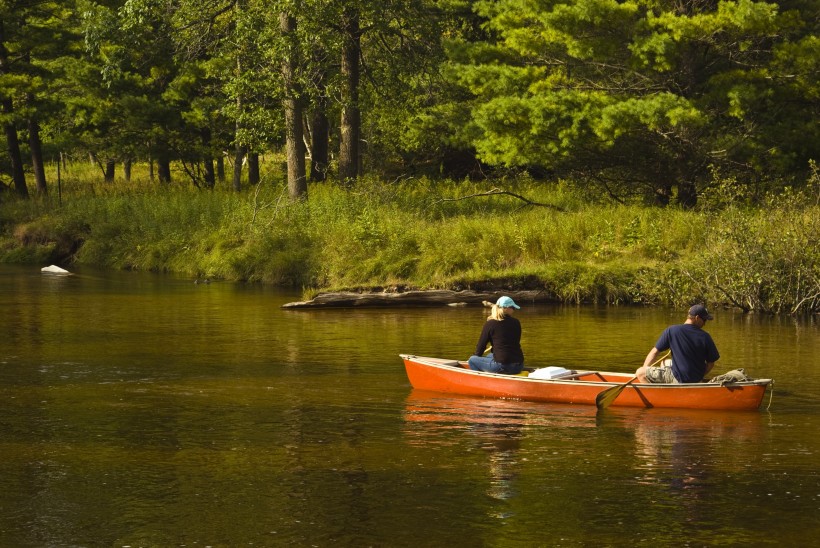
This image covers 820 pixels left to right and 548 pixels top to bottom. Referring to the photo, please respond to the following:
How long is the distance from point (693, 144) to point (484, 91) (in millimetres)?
6074

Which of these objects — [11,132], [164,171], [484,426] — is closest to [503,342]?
[484,426]

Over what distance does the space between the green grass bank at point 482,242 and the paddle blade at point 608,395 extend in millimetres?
10006

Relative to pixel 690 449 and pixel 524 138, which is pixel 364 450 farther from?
pixel 524 138

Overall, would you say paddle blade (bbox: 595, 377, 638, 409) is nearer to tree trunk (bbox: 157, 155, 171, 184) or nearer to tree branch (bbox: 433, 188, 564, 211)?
tree branch (bbox: 433, 188, 564, 211)

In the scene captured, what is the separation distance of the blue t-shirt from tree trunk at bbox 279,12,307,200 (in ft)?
65.0

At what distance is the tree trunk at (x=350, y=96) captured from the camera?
112ft

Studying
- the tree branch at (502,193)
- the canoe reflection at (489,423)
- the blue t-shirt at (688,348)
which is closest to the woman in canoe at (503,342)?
the canoe reflection at (489,423)

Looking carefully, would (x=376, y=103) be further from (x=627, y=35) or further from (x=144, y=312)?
(x=144, y=312)

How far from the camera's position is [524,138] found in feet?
101

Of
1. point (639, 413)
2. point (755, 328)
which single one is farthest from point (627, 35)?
point (639, 413)

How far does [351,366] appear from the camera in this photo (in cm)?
1834

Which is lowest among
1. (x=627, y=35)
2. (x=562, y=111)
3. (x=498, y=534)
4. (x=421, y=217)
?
(x=498, y=534)

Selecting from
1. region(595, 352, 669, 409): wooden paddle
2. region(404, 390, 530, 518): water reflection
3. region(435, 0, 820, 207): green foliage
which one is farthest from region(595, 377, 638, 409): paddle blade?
region(435, 0, 820, 207): green foliage

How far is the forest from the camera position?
27.0 meters
